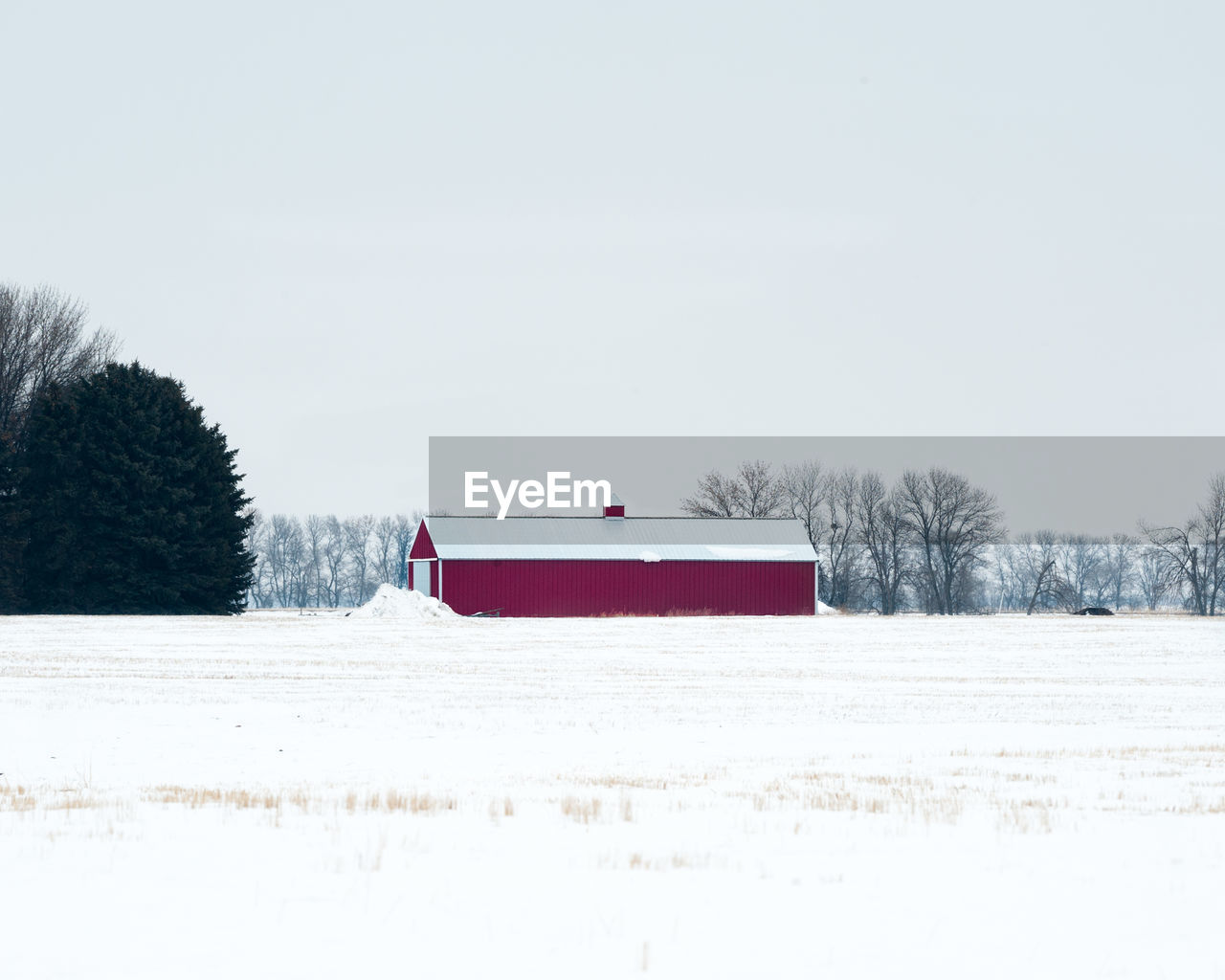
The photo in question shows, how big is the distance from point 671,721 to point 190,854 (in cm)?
1185

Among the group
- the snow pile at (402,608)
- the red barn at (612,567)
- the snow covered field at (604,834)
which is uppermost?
the red barn at (612,567)

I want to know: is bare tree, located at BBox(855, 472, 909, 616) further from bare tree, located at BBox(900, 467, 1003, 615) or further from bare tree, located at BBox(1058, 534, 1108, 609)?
bare tree, located at BBox(1058, 534, 1108, 609)

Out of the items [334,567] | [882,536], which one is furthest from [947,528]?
[334,567]

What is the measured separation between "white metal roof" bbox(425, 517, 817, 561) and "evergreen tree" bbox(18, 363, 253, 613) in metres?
13.6

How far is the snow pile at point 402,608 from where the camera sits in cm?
6284

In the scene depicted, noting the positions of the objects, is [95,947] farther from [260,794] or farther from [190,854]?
[260,794]

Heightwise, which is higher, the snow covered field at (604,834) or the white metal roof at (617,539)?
the white metal roof at (617,539)

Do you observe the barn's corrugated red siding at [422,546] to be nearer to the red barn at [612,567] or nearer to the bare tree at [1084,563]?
the red barn at [612,567]

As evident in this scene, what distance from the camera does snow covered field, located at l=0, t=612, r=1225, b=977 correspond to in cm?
700

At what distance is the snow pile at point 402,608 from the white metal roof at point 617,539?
18.3 ft

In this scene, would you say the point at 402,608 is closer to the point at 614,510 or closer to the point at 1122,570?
the point at 614,510

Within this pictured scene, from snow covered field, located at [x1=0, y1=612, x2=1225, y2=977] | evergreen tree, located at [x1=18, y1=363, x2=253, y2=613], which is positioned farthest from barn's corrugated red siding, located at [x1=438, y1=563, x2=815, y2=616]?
snow covered field, located at [x1=0, y1=612, x2=1225, y2=977]

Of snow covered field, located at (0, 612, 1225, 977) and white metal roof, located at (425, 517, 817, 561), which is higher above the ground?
white metal roof, located at (425, 517, 817, 561)

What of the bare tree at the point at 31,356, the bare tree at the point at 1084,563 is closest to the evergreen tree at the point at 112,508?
the bare tree at the point at 31,356
